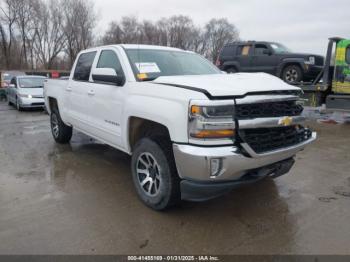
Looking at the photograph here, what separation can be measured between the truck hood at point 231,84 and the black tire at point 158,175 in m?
0.68

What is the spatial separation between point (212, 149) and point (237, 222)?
1012 millimetres

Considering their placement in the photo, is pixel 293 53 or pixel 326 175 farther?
pixel 293 53

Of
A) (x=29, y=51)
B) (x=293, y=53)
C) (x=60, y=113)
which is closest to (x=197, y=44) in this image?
(x=29, y=51)

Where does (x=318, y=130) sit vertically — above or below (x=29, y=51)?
below

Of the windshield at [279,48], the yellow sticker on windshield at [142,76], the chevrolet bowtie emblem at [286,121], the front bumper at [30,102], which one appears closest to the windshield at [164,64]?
the yellow sticker on windshield at [142,76]

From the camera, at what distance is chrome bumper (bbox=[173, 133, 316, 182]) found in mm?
2953

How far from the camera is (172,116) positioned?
10.4ft

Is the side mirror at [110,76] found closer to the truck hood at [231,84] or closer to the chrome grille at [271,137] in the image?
the truck hood at [231,84]

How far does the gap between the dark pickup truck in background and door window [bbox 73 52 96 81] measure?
25.6 ft

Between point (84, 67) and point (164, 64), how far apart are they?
1740 mm

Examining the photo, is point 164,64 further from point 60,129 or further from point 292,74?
point 292,74

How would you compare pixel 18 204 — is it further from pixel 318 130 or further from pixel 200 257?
pixel 318 130

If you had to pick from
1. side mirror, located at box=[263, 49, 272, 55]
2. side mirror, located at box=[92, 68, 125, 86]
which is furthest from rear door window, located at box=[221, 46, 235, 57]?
side mirror, located at box=[92, 68, 125, 86]

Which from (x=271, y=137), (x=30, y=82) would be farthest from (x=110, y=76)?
(x=30, y=82)
